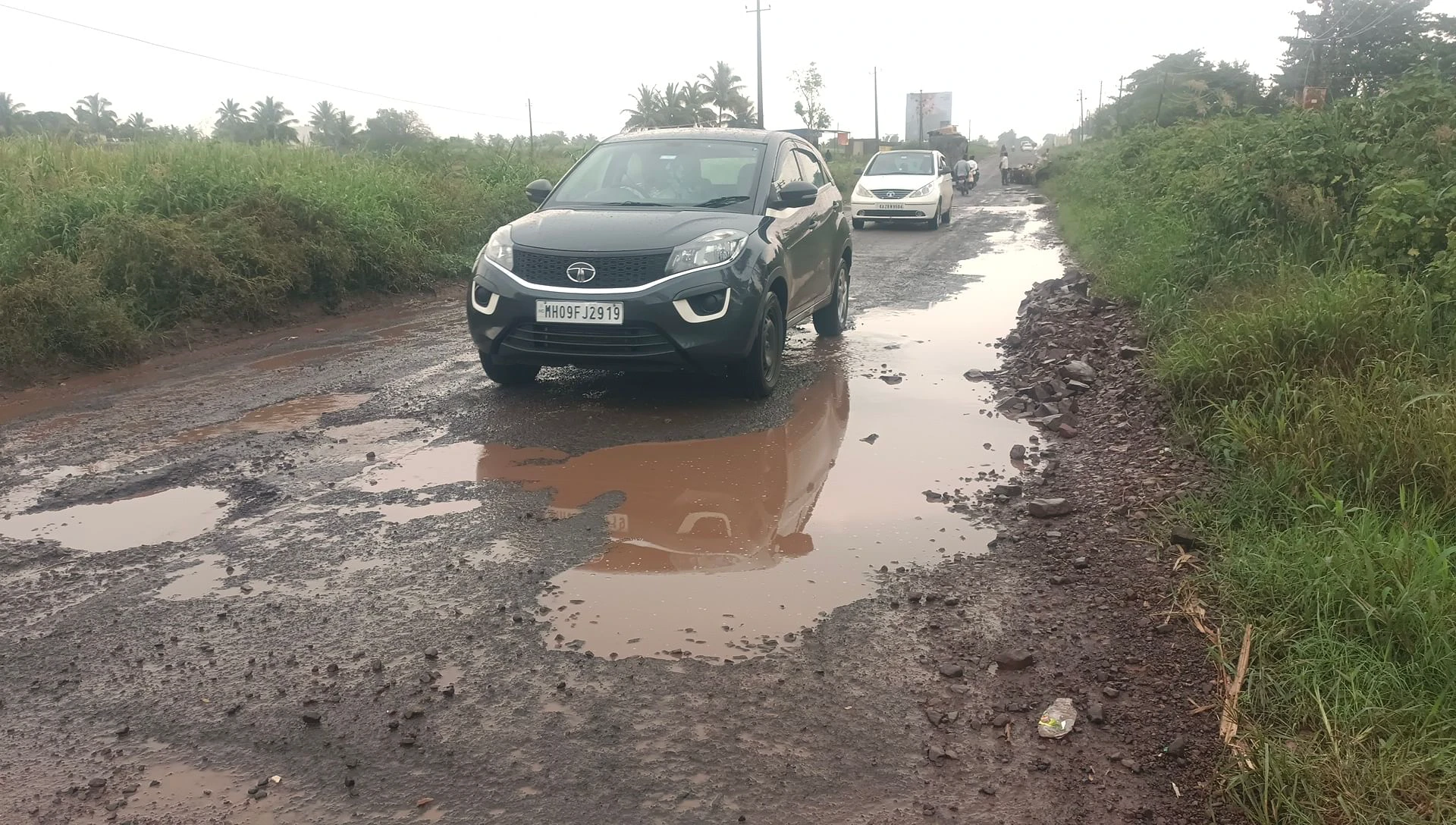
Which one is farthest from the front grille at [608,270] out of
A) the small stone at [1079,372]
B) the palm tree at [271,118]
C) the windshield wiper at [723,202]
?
the palm tree at [271,118]

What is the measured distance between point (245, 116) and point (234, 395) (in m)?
55.8

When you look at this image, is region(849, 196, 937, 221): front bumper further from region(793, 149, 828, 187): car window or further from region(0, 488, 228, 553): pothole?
region(0, 488, 228, 553): pothole

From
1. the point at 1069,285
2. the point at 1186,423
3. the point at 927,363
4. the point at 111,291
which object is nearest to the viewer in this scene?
the point at 1186,423

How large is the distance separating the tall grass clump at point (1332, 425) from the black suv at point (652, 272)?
2.45m

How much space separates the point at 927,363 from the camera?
812 cm

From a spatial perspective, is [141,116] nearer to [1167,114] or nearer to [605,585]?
[1167,114]

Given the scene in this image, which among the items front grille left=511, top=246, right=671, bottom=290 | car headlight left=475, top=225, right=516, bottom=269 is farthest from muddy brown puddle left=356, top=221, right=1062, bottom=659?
car headlight left=475, top=225, right=516, bottom=269

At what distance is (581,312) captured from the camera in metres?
6.12

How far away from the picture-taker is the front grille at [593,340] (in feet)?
20.2

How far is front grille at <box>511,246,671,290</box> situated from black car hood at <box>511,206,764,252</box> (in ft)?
0.17

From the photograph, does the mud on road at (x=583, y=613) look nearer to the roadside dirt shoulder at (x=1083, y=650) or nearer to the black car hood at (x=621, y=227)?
the roadside dirt shoulder at (x=1083, y=650)

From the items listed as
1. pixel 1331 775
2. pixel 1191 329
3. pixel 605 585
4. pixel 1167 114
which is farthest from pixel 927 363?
pixel 1167 114

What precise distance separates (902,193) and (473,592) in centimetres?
1766

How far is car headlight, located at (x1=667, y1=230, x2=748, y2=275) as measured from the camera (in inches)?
245
